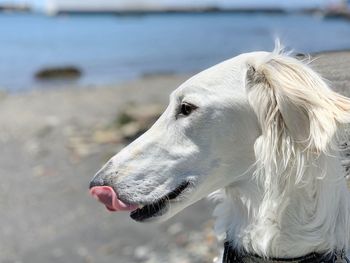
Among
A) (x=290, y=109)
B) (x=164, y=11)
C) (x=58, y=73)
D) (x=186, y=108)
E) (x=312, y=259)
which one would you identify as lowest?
(x=164, y=11)

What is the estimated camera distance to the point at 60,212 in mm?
6848

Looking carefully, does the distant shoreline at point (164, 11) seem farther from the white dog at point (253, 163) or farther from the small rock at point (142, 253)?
the white dog at point (253, 163)

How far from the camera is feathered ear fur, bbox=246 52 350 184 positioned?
84.0 inches

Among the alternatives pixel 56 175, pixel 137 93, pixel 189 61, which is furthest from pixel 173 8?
pixel 56 175

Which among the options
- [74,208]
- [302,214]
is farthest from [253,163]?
[74,208]

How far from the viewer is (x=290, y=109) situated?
2.22 metres

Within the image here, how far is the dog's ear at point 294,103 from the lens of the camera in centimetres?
213

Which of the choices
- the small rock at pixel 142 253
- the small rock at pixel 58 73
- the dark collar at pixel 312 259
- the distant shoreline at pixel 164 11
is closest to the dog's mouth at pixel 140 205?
the dark collar at pixel 312 259

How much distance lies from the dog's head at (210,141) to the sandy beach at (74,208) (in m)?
0.69

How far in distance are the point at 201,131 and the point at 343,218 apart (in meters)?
0.73

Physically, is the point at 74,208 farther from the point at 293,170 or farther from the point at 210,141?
the point at 293,170

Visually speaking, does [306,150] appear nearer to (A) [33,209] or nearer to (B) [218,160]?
(B) [218,160]

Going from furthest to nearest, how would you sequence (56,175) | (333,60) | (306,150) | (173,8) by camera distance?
(173,8) → (56,175) → (333,60) → (306,150)

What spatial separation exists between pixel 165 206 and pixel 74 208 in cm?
461
